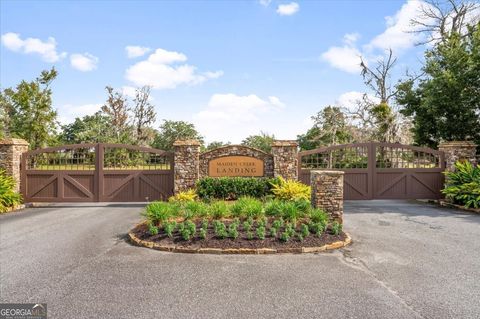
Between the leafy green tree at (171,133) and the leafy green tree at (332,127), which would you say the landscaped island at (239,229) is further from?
the leafy green tree at (171,133)

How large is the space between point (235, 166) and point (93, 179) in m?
5.83

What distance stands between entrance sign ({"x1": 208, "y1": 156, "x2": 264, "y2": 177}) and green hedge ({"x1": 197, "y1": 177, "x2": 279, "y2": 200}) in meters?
0.67

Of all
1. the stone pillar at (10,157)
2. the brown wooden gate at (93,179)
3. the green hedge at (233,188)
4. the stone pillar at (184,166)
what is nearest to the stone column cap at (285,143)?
the green hedge at (233,188)

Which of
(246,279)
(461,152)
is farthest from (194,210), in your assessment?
(461,152)

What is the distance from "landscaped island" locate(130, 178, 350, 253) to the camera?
7.34 meters

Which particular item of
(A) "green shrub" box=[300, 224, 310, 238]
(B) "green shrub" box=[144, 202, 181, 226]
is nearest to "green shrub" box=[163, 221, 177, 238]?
(B) "green shrub" box=[144, 202, 181, 226]

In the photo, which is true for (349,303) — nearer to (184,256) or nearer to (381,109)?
(184,256)

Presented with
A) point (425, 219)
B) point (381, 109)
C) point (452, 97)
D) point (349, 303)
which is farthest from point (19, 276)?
point (381, 109)

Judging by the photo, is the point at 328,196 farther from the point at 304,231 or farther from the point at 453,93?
the point at 453,93

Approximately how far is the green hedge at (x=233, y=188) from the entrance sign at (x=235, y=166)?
0.67 metres

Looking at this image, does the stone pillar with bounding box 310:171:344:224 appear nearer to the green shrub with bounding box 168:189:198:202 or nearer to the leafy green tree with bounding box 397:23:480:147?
the green shrub with bounding box 168:189:198:202

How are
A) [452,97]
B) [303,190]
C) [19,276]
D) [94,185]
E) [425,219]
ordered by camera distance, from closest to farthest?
[19,276] < [425,219] < [303,190] < [94,185] < [452,97]

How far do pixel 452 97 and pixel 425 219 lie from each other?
274 inches

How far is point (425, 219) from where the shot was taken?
11227mm
